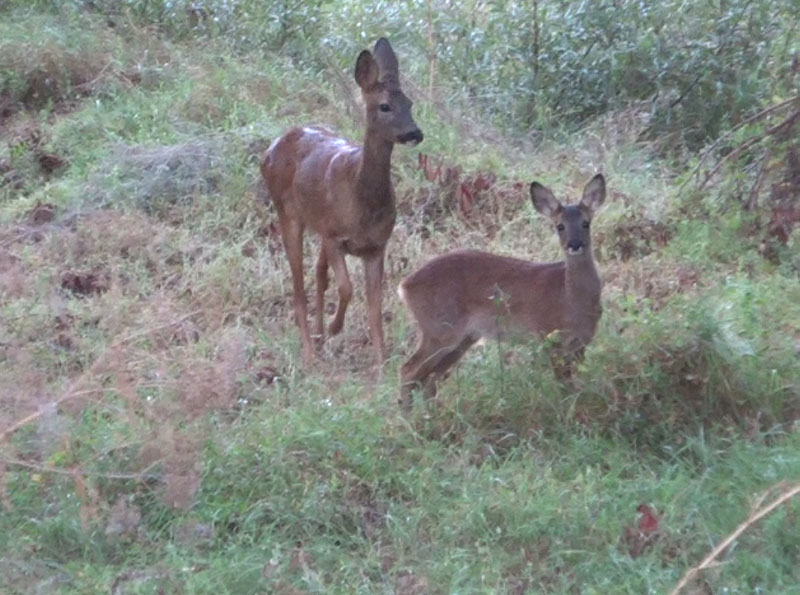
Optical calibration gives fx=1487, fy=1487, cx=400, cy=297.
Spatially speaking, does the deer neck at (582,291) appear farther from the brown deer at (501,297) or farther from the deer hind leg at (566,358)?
the deer hind leg at (566,358)

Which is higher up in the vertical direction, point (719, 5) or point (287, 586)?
point (719, 5)

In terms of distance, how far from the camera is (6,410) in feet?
19.5

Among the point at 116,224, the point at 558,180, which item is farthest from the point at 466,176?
the point at 116,224

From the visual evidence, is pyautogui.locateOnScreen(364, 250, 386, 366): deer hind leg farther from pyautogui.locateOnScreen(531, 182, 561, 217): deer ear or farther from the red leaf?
the red leaf

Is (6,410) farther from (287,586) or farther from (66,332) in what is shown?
(66,332)

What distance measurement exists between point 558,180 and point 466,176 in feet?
2.04

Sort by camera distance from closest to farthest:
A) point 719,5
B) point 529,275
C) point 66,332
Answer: point 529,275, point 66,332, point 719,5

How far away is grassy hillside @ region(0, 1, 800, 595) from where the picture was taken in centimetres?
564

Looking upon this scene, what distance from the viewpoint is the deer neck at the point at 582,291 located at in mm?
7113

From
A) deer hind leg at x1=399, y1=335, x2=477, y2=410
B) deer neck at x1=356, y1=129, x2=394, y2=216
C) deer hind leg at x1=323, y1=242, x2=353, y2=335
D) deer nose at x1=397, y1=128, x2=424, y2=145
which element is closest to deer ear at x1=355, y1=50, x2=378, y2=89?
deer neck at x1=356, y1=129, x2=394, y2=216

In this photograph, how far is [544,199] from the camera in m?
7.48

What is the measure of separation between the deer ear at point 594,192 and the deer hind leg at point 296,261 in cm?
185

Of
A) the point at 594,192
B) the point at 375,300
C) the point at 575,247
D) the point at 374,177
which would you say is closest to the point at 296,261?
the point at 375,300

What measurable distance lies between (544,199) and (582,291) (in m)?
0.59
